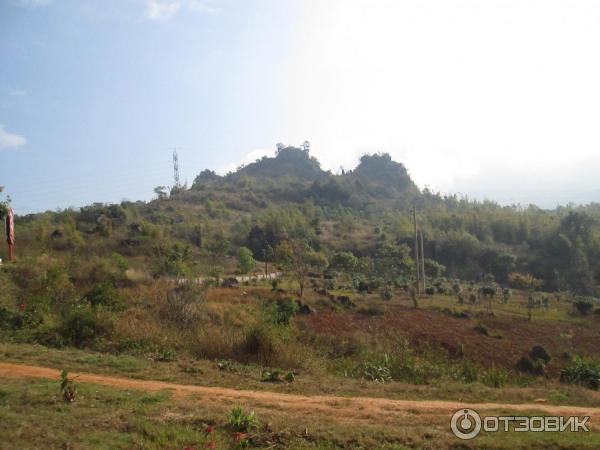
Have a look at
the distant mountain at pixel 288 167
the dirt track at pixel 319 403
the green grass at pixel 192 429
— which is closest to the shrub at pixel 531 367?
the dirt track at pixel 319 403

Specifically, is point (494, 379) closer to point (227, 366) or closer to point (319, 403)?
point (319, 403)

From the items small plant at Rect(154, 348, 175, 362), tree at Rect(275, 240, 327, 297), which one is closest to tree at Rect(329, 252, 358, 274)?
tree at Rect(275, 240, 327, 297)

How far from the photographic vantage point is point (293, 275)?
32.3m

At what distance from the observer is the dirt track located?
6754 mm

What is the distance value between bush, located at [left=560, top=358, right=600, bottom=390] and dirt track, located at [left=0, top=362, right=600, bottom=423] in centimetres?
371

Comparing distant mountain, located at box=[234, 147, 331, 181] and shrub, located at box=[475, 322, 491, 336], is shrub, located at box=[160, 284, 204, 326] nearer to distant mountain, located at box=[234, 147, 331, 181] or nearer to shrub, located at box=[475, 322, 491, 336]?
shrub, located at box=[475, 322, 491, 336]

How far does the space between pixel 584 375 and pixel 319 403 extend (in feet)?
25.9

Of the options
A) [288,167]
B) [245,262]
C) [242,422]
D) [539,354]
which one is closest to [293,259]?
[245,262]

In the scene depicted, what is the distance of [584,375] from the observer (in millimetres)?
11211

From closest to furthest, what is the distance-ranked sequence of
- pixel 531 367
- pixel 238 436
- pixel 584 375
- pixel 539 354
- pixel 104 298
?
pixel 238 436
pixel 584 375
pixel 531 367
pixel 104 298
pixel 539 354

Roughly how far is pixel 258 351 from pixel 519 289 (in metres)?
39.3

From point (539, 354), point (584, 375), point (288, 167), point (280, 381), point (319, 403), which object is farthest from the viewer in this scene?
point (288, 167)

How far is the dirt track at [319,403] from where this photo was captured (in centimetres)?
675

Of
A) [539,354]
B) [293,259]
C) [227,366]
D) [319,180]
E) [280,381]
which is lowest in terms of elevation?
[539,354]
